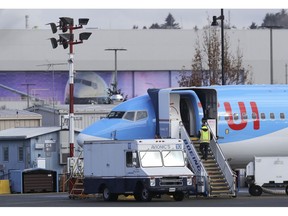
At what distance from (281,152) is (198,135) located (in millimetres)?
4454

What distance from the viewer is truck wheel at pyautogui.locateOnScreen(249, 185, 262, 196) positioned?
49562 millimetres

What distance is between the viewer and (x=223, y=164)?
1855 inches

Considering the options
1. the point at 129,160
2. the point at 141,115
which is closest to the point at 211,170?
the point at 141,115

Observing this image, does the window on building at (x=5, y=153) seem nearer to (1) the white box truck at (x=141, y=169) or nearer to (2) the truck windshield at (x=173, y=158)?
(1) the white box truck at (x=141, y=169)

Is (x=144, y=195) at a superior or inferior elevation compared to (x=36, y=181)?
superior

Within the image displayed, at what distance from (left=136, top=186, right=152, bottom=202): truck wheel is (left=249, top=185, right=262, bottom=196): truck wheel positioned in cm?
797

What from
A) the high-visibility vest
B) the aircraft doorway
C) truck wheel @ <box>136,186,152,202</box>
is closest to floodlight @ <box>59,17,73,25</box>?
the aircraft doorway

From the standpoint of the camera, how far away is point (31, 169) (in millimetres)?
64562

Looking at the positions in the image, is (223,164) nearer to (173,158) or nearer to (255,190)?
(255,190)

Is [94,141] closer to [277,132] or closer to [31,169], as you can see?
[277,132]

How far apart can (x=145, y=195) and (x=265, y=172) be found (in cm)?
832

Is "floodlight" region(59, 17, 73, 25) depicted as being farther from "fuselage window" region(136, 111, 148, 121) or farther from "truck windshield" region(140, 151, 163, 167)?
"truck windshield" region(140, 151, 163, 167)

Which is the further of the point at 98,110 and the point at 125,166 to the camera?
the point at 98,110

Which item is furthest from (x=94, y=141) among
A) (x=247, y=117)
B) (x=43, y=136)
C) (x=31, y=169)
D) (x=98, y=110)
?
(x=98, y=110)
